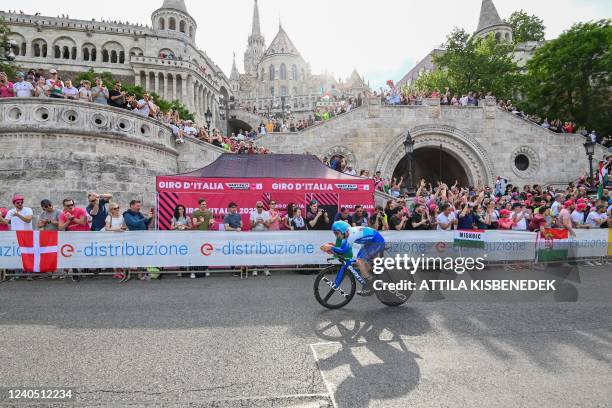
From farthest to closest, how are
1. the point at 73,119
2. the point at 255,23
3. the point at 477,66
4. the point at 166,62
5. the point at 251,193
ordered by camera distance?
the point at 255,23 < the point at 166,62 < the point at 477,66 < the point at 73,119 < the point at 251,193

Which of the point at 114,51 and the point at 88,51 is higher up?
the point at 114,51

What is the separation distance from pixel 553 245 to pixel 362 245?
25.3 feet

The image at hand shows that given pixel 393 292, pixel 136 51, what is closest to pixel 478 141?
Answer: pixel 393 292

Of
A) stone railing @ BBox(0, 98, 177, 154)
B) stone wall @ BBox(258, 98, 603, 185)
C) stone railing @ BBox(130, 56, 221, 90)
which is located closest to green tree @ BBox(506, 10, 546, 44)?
stone wall @ BBox(258, 98, 603, 185)

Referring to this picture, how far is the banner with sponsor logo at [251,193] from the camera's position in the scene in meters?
10.6

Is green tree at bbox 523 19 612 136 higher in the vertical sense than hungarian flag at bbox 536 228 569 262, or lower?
higher

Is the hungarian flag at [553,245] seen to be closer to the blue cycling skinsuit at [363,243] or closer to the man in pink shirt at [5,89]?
the blue cycling skinsuit at [363,243]

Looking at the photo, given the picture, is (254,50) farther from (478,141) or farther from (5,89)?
(5,89)

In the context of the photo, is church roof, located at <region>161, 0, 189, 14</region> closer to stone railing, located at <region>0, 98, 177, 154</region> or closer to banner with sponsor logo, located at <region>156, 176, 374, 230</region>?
stone railing, located at <region>0, 98, 177, 154</region>

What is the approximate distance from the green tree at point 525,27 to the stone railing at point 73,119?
57.5m

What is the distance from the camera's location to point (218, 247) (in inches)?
359

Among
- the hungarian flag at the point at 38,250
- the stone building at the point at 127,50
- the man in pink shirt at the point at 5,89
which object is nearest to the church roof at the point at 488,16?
the stone building at the point at 127,50

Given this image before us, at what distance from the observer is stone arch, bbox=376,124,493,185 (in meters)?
22.2

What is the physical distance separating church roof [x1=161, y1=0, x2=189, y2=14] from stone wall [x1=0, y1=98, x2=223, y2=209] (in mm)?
58829
